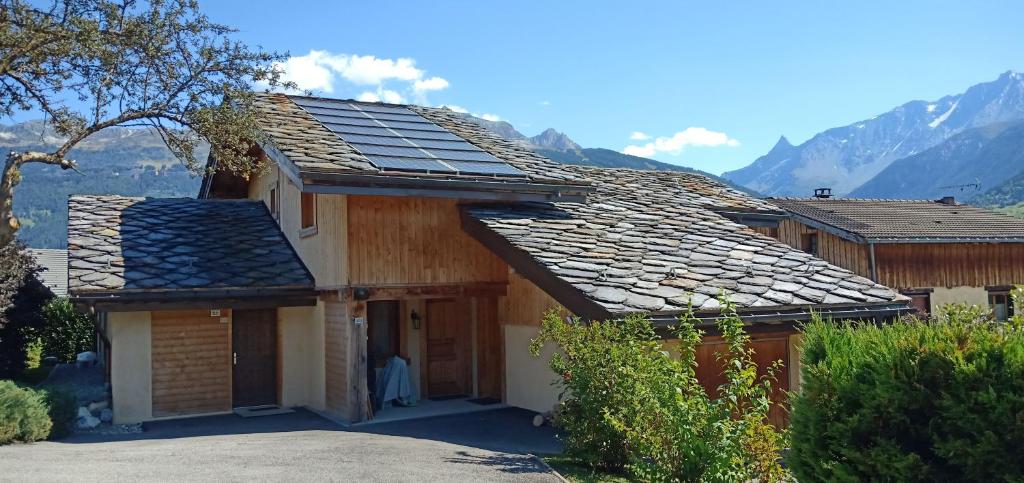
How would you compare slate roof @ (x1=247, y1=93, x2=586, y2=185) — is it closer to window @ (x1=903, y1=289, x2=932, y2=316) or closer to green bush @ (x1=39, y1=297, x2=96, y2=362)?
green bush @ (x1=39, y1=297, x2=96, y2=362)

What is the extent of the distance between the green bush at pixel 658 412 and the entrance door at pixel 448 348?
7.66 m

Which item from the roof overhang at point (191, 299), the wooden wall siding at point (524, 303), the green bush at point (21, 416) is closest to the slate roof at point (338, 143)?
the wooden wall siding at point (524, 303)

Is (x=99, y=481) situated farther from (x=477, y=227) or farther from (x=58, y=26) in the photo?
(x=477, y=227)

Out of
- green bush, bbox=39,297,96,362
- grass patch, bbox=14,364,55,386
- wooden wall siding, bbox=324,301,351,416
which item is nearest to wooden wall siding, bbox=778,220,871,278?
wooden wall siding, bbox=324,301,351,416

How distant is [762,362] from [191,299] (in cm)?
994

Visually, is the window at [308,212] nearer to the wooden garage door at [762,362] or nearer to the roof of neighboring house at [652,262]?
the roof of neighboring house at [652,262]

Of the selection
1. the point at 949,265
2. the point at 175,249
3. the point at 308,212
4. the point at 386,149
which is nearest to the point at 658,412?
the point at 386,149

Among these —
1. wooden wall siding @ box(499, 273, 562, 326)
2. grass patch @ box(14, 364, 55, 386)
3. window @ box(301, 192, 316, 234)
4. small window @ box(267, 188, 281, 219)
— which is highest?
small window @ box(267, 188, 281, 219)

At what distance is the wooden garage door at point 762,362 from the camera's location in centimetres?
1252

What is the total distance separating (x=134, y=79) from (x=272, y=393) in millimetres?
6816

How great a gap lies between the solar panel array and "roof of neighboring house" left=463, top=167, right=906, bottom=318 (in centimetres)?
97

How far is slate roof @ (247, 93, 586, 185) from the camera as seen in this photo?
44.4 ft

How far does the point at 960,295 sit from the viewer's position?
87.5ft

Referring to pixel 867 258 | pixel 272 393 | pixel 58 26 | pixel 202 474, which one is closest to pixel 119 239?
pixel 272 393
